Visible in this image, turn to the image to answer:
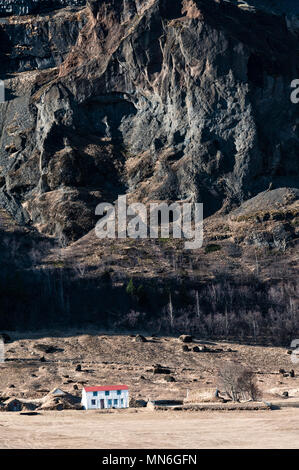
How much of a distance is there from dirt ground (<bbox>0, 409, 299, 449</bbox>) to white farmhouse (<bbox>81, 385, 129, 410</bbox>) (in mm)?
4473

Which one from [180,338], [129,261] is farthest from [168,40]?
[180,338]

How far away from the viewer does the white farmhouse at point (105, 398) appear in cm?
8050

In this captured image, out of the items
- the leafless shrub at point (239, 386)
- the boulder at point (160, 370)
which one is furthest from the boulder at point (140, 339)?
the leafless shrub at point (239, 386)

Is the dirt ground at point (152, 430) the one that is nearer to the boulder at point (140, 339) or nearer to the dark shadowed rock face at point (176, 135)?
the boulder at point (140, 339)

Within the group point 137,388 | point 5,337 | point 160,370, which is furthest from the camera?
point 5,337

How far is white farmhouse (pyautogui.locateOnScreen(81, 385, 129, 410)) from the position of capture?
80500mm

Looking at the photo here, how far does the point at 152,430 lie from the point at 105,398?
736 inches

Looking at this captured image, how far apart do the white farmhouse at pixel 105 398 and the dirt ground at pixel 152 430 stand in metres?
4.47

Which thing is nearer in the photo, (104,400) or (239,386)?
(104,400)

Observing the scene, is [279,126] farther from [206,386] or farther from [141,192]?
[206,386]

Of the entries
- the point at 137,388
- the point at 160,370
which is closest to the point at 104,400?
the point at 137,388

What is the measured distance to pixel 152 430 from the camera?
2470 inches

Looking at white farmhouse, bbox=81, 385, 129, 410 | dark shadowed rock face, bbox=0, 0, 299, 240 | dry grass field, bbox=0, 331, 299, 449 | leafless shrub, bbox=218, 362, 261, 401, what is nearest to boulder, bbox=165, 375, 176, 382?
dry grass field, bbox=0, 331, 299, 449

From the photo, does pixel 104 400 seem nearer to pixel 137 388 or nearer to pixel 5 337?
pixel 137 388
